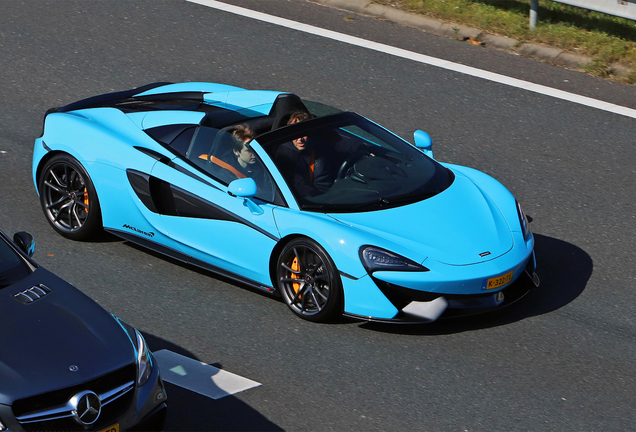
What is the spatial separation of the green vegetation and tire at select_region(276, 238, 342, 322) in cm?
603

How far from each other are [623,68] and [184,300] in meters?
6.71

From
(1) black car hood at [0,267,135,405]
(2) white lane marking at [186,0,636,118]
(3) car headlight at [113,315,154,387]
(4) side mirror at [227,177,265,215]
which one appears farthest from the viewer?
(2) white lane marking at [186,0,636,118]

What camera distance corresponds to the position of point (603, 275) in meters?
7.45

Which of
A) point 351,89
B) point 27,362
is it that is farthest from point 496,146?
point 27,362

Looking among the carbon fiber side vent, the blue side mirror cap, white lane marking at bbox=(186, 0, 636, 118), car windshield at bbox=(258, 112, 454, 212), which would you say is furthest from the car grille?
white lane marking at bbox=(186, 0, 636, 118)

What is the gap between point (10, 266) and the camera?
5.28m

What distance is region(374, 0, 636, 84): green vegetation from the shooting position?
11.1 m

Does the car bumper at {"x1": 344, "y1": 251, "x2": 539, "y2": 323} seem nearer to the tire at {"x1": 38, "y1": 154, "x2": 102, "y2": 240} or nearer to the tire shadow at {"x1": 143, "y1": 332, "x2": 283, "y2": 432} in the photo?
the tire shadow at {"x1": 143, "y1": 332, "x2": 283, "y2": 432}

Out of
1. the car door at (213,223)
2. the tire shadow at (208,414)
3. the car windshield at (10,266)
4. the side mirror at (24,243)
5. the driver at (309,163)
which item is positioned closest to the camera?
the car windshield at (10,266)

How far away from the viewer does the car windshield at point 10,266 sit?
16.9ft

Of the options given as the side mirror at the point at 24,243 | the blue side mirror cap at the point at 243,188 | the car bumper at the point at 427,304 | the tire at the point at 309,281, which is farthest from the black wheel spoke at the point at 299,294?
the side mirror at the point at 24,243

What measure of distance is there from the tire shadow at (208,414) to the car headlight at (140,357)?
0.67 m

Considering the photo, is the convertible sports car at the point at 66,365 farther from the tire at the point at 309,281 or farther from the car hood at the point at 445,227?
the car hood at the point at 445,227

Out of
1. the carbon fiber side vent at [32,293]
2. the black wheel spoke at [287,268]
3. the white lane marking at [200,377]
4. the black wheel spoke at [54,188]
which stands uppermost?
the carbon fiber side vent at [32,293]
